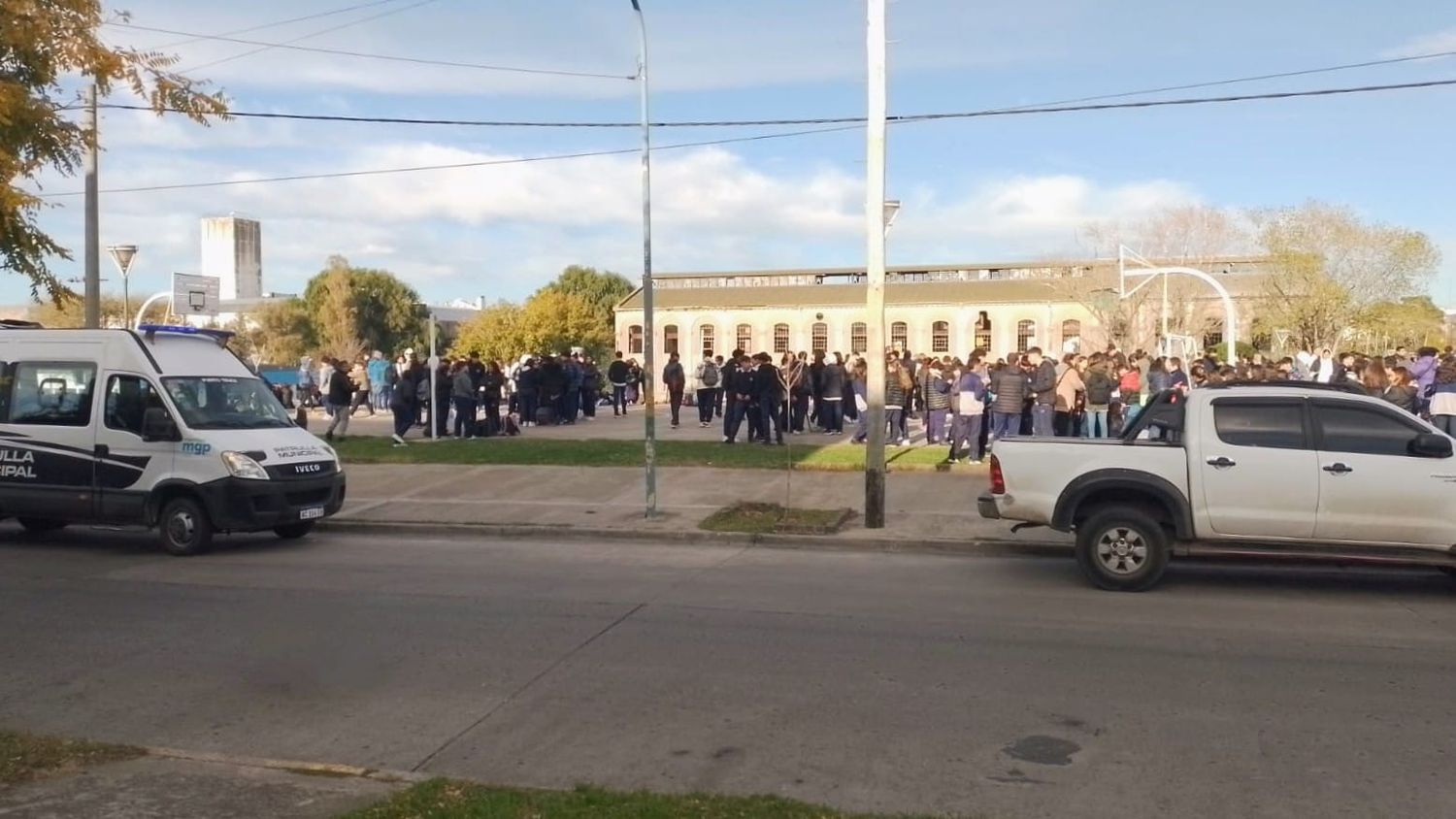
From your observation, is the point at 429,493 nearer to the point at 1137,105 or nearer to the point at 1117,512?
the point at 1117,512

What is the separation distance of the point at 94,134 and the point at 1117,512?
834cm

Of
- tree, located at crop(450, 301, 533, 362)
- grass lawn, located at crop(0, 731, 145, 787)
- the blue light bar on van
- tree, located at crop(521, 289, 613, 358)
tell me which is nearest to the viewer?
grass lawn, located at crop(0, 731, 145, 787)

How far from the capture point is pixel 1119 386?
2025 centimetres

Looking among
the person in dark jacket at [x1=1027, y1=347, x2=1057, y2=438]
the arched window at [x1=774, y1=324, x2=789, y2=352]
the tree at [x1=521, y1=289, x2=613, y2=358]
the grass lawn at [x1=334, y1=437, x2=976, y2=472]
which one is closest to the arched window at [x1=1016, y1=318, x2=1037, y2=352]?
the arched window at [x1=774, y1=324, x2=789, y2=352]

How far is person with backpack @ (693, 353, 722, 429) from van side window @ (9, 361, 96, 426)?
48.6 ft

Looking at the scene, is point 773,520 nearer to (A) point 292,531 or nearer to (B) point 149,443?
(A) point 292,531

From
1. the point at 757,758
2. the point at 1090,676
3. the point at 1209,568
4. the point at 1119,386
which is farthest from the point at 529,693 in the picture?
the point at 1119,386

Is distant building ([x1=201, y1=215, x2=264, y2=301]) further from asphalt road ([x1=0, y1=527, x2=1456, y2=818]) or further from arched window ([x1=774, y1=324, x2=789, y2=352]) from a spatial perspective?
asphalt road ([x1=0, y1=527, x2=1456, y2=818])

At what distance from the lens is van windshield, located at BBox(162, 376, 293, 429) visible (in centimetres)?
1315

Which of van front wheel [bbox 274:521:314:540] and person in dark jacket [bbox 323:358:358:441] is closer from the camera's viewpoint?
van front wheel [bbox 274:521:314:540]

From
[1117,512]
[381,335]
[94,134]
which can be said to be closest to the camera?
[94,134]

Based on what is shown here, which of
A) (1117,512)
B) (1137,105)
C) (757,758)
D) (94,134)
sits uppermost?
(1137,105)

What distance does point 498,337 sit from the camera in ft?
225

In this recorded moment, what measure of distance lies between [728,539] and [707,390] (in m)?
13.4
